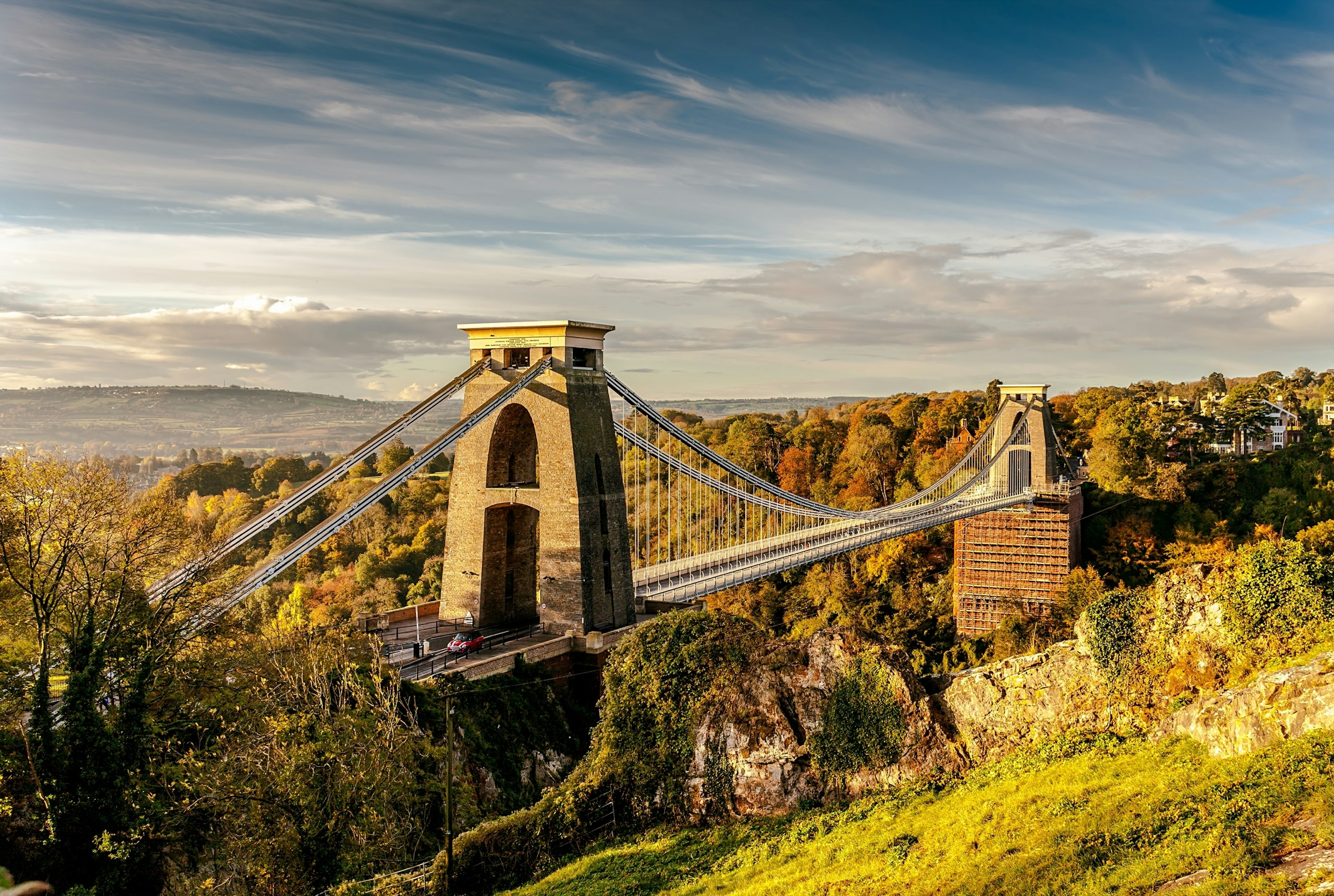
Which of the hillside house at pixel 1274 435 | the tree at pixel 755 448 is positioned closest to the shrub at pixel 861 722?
the tree at pixel 755 448

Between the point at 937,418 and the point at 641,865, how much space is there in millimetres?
40849

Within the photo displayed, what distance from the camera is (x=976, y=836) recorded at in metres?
9.55

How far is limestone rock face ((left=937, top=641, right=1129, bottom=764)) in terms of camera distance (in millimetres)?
11875

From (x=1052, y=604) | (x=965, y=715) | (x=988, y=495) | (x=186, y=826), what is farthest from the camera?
(x=988, y=495)

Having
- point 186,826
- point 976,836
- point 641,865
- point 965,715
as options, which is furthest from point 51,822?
point 965,715

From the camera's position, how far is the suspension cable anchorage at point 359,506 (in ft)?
44.3

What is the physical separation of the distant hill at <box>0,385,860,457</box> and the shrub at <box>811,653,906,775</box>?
4654cm

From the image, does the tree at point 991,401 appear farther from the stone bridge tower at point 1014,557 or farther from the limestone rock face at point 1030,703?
the limestone rock face at point 1030,703

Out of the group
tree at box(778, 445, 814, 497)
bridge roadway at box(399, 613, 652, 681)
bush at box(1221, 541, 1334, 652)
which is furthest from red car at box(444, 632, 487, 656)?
tree at box(778, 445, 814, 497)

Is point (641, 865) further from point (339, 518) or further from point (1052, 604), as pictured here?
point (1052, 604)

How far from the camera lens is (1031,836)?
9023mm

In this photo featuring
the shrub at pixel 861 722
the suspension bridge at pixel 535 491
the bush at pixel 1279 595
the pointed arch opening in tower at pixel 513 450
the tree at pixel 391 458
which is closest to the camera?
the bush at pixel 1279 595

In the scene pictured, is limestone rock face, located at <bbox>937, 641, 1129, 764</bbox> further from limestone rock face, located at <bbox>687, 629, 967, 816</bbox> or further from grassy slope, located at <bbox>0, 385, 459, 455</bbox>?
grassy slope, located at <bbox>0, 385, 459, 455</bbox>

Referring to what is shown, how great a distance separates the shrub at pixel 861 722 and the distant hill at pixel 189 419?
153 ft
